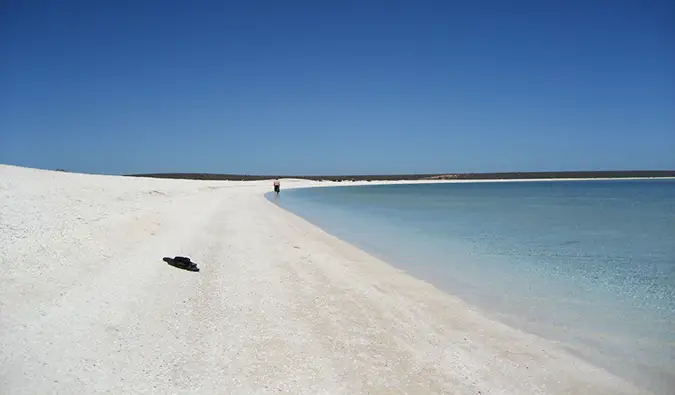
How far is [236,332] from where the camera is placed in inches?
190

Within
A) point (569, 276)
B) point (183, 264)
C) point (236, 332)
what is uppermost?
point (183, 264)

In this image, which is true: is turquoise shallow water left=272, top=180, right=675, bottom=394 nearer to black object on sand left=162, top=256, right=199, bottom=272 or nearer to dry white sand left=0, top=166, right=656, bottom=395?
dry white sand left=0, top=166, right=656, bottom=395

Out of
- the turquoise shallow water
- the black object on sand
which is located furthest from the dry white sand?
the turquoise shallow water

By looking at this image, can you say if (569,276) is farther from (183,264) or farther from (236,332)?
(183,264)

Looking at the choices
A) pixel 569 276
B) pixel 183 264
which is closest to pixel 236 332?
pixel 183 264

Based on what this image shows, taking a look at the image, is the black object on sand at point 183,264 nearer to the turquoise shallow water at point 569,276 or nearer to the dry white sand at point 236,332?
the dry white sand at point 236,332

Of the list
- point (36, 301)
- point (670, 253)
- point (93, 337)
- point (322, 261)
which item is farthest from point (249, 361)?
point (670, 253)

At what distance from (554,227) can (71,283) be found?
55.7 feet

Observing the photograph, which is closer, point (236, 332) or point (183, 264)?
point (236, 332)

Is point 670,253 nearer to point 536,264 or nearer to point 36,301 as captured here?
point 536,264

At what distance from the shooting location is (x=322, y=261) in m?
9.24

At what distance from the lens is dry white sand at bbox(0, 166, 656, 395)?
3.79m

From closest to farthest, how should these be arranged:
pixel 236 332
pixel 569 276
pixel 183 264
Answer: pixel 236 332 < pixel 183 264 < pixel 569 276

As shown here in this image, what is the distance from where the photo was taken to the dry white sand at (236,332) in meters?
3.79
